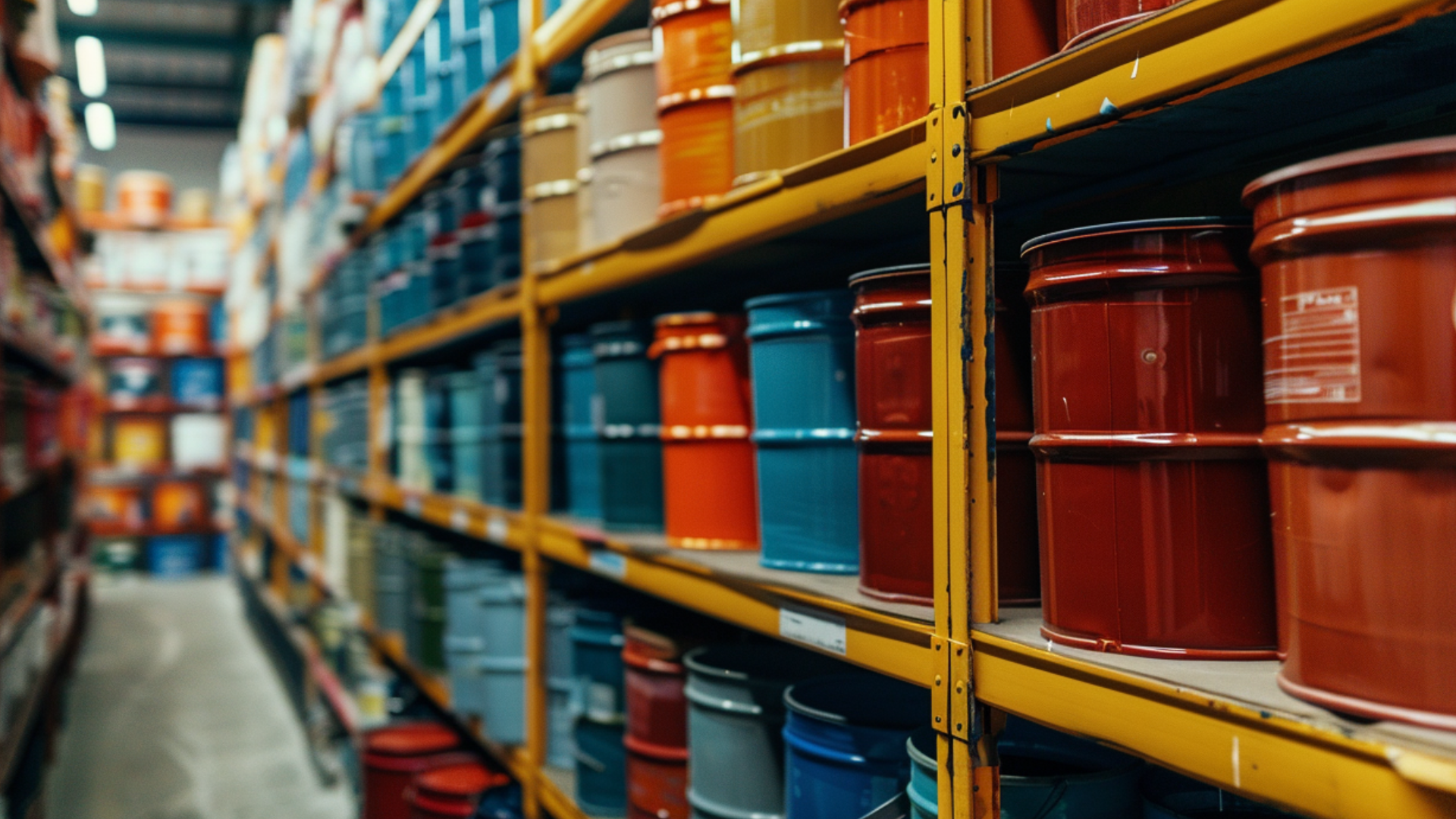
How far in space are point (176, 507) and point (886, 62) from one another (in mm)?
11190

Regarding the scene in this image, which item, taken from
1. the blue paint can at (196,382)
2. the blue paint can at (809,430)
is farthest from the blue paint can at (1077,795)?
the blue paint can at (196,382)

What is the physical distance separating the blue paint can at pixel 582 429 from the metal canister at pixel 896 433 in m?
1.08

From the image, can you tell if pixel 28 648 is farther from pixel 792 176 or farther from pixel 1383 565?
pixel 1383 565

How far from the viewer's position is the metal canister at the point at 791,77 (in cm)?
150

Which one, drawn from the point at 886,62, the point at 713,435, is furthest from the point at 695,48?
the point at 713,435

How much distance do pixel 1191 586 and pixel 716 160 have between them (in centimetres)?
107

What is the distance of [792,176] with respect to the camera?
1.44m

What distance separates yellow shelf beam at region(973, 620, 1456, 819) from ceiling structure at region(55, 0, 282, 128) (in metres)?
10.0

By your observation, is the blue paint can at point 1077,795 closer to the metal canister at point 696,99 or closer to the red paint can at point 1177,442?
the red paint can at point 1177,442

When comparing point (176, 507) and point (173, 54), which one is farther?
point (173, 54)

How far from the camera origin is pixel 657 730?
193cm

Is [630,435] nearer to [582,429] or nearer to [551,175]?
[582,429]

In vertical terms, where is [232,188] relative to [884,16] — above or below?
above

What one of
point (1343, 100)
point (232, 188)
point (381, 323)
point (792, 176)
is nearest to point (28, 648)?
point (381, 323)
